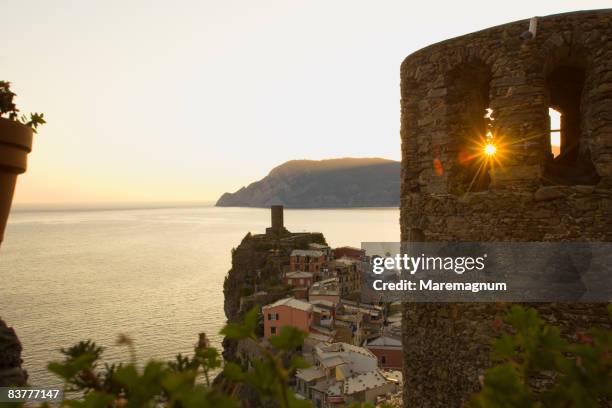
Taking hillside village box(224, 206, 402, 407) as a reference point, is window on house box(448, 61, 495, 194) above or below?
above

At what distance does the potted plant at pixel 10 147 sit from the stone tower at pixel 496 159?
172 inches

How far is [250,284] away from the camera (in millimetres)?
53375

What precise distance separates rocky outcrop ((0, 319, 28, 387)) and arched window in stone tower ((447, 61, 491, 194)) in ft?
14.9

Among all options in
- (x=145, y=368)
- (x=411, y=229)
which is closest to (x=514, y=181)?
(x=411, y=229)

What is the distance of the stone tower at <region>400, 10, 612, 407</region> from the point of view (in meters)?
4.83

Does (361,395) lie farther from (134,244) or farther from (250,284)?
(134,244)

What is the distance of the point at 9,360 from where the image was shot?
3322mm

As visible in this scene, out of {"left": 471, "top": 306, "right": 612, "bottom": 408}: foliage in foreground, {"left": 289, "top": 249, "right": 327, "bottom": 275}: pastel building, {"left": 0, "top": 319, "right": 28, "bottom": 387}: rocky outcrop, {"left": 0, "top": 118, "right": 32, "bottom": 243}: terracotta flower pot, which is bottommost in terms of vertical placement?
{"left": 289, "top": 249, "right": 327, "bottom": 275}: pastel building

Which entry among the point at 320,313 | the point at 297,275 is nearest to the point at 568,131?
the point at 320,313

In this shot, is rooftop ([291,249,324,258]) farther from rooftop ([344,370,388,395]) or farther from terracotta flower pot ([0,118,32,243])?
terracotta flower pot ([0,118,32,243])

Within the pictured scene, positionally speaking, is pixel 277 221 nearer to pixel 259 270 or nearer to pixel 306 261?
pixel 306 261

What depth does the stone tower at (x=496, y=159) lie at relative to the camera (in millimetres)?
4832

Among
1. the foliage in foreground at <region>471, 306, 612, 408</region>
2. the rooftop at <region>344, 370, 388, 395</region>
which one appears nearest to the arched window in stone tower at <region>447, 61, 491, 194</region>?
the foliage in foreground at <region>471, 306, 612, 408</region>

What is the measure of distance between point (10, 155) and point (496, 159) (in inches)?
179
